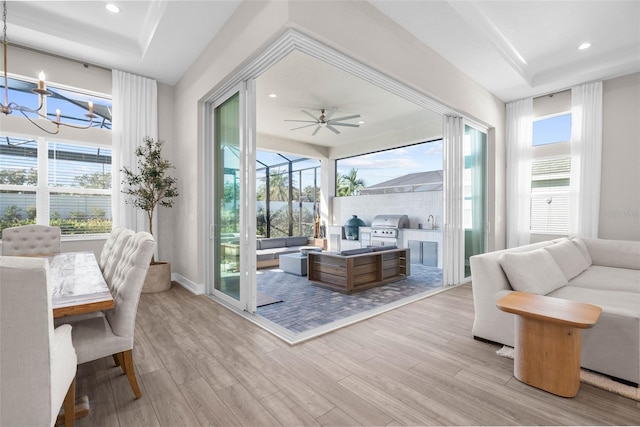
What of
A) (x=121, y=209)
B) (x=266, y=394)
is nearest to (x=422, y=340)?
(x=266, y=394)

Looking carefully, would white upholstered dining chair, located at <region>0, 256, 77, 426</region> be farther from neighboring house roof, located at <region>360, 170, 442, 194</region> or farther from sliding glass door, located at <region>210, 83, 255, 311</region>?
neighboring house roof, located at <region>360, 170, 442, 194</region>

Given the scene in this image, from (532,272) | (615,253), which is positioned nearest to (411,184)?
(615,253)

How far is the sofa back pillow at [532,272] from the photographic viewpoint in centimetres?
239

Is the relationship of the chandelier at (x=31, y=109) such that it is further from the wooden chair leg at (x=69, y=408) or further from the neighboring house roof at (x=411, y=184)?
the neighboring house roof at (x=411, y=184)

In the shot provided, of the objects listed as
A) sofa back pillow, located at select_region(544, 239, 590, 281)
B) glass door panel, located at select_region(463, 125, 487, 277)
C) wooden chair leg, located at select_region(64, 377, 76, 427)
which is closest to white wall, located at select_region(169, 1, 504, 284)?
glass door panel, located at select_region(463, 125, 487, 277)

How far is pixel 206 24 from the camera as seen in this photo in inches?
127

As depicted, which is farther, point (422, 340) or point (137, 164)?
point (137, 164)

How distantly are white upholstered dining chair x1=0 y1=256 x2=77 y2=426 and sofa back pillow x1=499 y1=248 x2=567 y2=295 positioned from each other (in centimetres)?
288

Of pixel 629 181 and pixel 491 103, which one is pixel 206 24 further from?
pixel 629 181

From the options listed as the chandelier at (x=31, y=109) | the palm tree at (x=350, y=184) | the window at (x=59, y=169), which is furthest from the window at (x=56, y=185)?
the palm tree at (x=350, y=184)

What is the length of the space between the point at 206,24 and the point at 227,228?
2287 mm

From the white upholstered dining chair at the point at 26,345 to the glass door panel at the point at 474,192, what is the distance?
190 inches

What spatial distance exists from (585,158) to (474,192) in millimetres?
1580

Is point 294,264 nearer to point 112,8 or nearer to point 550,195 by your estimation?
point 112,8
